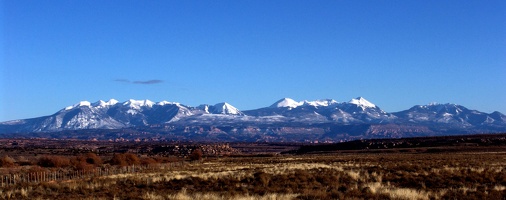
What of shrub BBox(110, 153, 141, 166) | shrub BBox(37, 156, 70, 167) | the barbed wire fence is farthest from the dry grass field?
shrub BBox(110, 153, 141, 166)

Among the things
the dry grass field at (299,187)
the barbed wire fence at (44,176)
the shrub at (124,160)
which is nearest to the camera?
the dry grass field at (299,187)

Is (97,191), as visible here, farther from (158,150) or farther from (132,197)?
(158,150)

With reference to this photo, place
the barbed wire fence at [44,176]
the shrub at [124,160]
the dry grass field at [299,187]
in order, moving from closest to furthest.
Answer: the dry grass field at [299,187] < the barbed wire fence at [44,176] < the shrub at [124,160]

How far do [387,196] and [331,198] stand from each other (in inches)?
86.8

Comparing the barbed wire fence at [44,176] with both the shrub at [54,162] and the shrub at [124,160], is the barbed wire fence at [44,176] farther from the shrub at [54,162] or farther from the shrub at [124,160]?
the shrub at [124,160]

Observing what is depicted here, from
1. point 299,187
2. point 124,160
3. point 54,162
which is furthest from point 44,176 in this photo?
point 124,160

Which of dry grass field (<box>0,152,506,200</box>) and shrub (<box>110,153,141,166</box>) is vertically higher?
shrub (<box>110,153,141,166</box>)

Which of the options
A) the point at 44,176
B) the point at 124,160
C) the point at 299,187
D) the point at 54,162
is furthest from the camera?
the point at 124,160

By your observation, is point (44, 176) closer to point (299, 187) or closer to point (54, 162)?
point (299, 187)

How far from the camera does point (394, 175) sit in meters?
32.6

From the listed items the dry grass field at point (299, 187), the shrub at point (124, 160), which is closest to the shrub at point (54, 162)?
the shrub at point (124, 160)

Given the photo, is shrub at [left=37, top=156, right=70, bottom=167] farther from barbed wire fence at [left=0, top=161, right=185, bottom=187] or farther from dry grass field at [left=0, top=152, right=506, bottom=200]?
dry grass field at [left=0, top=152, right=506, bottom=200]

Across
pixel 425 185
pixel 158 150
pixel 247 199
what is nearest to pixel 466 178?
pixel 425 185

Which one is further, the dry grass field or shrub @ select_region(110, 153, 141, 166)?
shrub @ select_region(110, 153, 141, 166)
